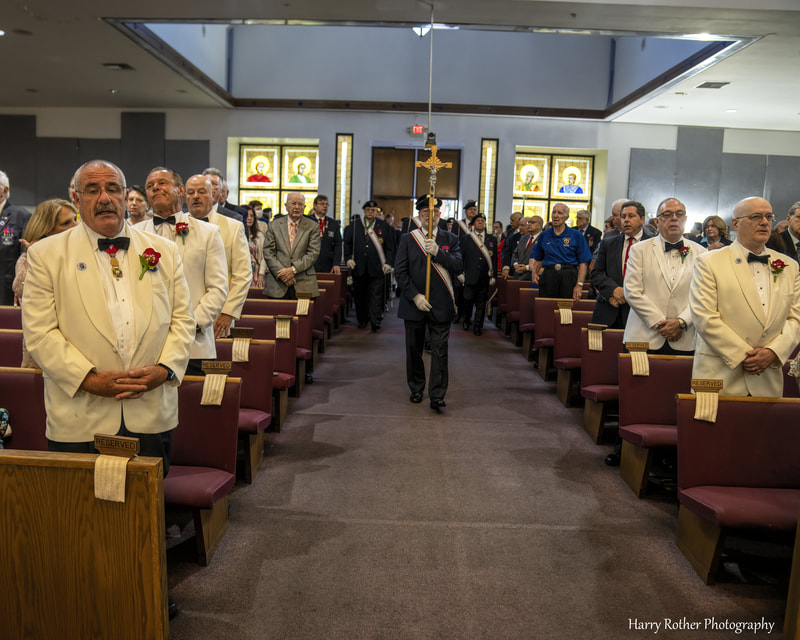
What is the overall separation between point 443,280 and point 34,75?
9.39 meters

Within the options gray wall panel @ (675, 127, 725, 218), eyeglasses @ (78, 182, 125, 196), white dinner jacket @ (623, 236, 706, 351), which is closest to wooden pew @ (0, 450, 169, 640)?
eyeglasses @ (78, 182, 125, 196)

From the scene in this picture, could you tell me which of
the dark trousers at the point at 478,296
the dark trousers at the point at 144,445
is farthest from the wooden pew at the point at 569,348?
the dark trousers at the point at 144,445

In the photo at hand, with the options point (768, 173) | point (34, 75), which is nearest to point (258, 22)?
point (34, 75)

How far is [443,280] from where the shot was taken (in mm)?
5211

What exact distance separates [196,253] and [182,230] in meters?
0.13

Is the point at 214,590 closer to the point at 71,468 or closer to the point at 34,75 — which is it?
the point at 71,468

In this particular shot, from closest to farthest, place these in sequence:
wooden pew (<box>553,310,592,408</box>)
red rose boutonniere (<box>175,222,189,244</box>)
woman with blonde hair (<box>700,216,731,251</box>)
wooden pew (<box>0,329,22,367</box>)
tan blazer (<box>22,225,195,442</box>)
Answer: tan blazer (<box>22,225,195,442</box>) < red rose boutonniere (<box>175,222,189,244</box>) < wooden pew (<box>0,329,22,367</box>) < wooden pew (<box>553,310,592,408</box>) < woman with blonde hair (<box>700,216,731,251</box>)

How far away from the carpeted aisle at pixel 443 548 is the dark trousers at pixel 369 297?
4.23m

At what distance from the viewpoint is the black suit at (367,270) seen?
8.98m

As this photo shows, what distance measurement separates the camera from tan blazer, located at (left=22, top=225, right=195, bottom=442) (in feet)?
6.84

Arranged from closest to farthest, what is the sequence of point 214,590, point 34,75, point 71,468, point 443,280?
point 71,468
point 214,590
point 443,280
point 34,75

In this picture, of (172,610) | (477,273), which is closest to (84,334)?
(172,610)

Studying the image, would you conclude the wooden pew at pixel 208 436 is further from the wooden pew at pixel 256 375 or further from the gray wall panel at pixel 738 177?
the gray wall panel at pixel 738 177

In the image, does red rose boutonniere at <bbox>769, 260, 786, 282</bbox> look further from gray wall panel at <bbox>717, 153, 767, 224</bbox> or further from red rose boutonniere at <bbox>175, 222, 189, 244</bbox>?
gray wall panel at <bbox>717, 153, 767, 224</bbox>
